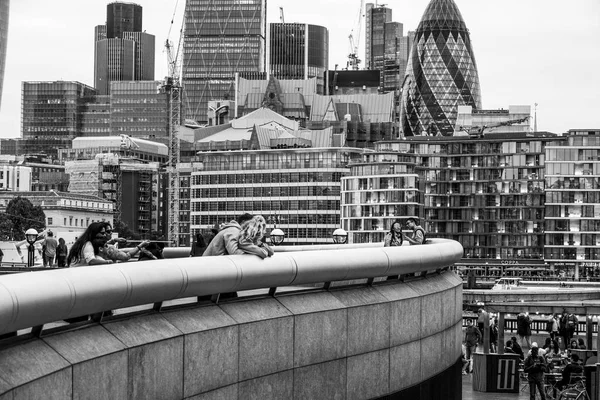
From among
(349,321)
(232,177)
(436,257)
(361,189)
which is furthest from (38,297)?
(232,177)

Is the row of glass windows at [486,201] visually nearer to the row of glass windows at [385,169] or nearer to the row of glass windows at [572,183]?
the row of glass windows at [572,183]

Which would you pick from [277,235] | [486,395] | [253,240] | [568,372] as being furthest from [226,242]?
[277,235]

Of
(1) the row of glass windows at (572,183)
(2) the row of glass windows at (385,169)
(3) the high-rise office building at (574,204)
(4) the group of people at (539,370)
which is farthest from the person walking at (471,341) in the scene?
(2) the row of glass windows at (385,169)

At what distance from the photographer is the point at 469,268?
169 m

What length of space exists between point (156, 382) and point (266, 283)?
239cm

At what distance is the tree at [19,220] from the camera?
186625mm

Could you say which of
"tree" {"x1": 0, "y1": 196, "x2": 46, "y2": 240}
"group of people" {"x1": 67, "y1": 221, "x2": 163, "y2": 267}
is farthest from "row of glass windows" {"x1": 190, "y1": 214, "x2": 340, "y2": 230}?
"group of people" {"x1": 67, "y1": 221, "x2": 163, "y2": 267}

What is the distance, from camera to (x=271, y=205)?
192 metres

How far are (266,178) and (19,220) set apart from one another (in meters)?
33.7

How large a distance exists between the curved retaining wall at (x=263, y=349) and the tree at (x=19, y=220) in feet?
556

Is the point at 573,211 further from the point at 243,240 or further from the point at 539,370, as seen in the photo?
the point at 243,240

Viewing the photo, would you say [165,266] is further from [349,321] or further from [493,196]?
[493,196]

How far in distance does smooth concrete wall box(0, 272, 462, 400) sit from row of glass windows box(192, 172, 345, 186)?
169m

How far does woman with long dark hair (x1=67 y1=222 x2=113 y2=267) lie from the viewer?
44.3 feet
